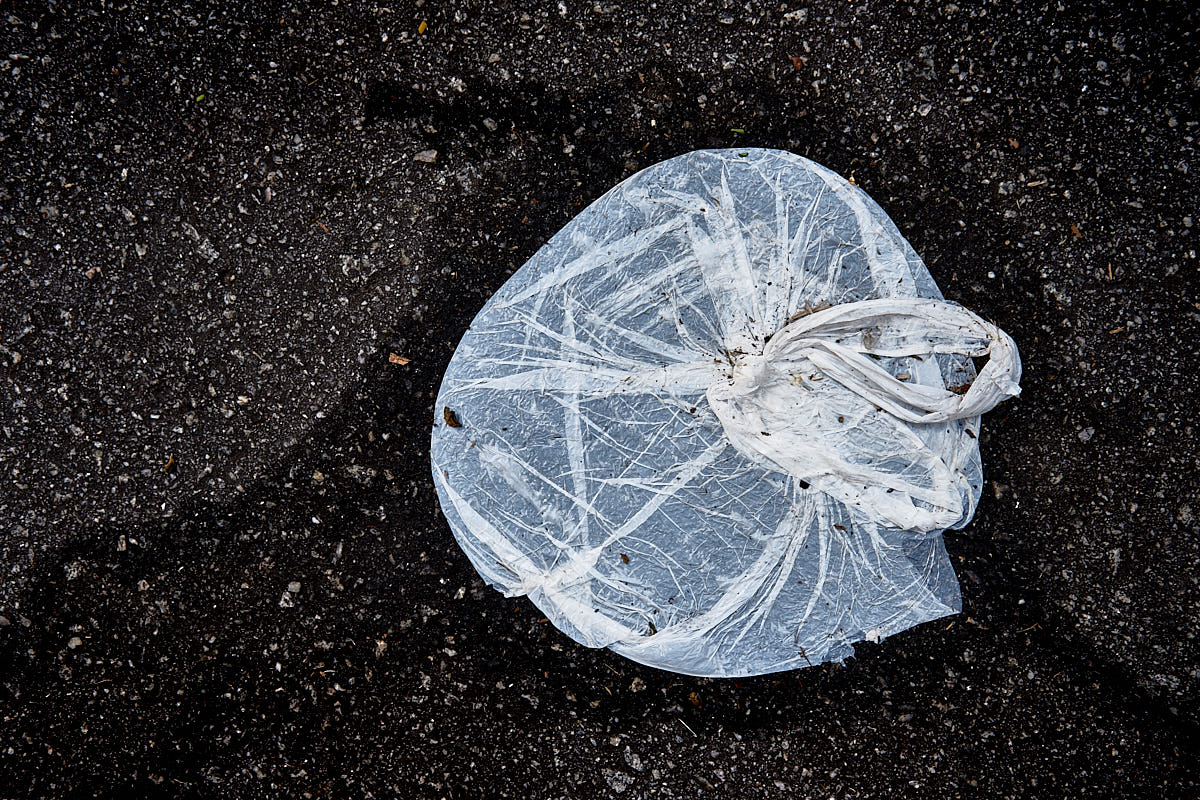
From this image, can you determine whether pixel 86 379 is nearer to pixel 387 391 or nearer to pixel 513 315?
pixel 387 391

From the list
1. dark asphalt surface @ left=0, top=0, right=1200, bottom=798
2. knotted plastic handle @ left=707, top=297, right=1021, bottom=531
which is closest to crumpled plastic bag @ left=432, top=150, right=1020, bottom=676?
knotted plastic handle @ left=707, top=297, right=1021, bottom=531

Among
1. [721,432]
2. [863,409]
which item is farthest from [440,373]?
[863,409]

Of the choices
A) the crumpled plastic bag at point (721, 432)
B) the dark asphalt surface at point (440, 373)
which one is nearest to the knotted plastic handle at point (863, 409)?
the crumpled plastic bag at point (721, 432)

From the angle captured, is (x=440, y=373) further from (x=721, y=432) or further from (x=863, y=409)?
(x=863, y=409)

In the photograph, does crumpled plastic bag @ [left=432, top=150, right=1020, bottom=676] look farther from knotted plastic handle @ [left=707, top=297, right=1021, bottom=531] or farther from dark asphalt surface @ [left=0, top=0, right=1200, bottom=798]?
dark asphalt surface @ [left=0, top=0, right=1200, bottom=798]

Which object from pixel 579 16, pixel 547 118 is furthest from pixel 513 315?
pixel 579 16

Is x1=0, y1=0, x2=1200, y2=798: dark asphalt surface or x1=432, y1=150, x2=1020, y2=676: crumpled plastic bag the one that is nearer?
x1=432, y1=150, x2=1020, y2=676: crumpled plastic bag
